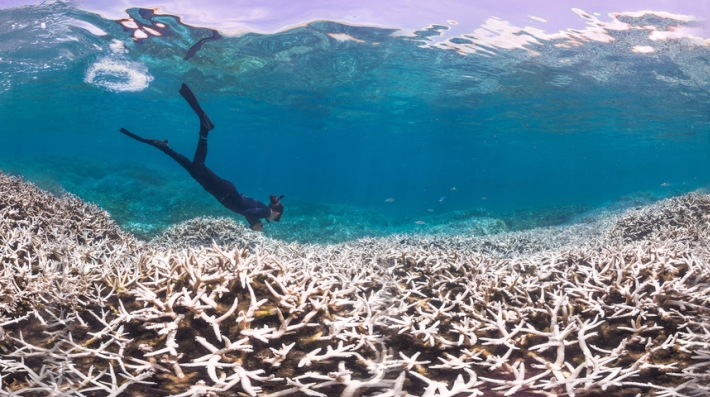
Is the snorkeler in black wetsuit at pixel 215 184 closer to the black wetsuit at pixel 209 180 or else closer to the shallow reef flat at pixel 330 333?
the black wetsuit at pixel 209 180

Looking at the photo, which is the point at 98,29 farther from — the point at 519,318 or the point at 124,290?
the point at 519,318

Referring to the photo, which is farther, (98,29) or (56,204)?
(98,29)

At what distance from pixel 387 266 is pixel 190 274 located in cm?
217

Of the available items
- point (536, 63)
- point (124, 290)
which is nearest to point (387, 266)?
point (124, 290)

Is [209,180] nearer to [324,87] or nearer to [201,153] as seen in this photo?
[201,153]

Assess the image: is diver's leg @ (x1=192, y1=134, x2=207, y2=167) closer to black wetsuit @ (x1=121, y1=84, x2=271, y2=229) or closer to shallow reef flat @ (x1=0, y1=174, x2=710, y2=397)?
black wetsuit @ (x1=121, y1=84, x2=271, y2=229)

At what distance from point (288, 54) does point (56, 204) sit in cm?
1666

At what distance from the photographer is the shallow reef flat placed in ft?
7.57

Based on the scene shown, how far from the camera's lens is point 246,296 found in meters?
2.74

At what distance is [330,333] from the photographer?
2549 mm

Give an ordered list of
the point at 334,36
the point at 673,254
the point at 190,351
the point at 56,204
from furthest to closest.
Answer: the point at 334,36
the point at 56,204
the point at 673,254
the point at 190,351

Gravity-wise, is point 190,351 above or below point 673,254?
below

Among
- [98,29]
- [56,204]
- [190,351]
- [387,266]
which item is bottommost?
[56,204]

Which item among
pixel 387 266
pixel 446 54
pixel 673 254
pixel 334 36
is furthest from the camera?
pixel 446 54
